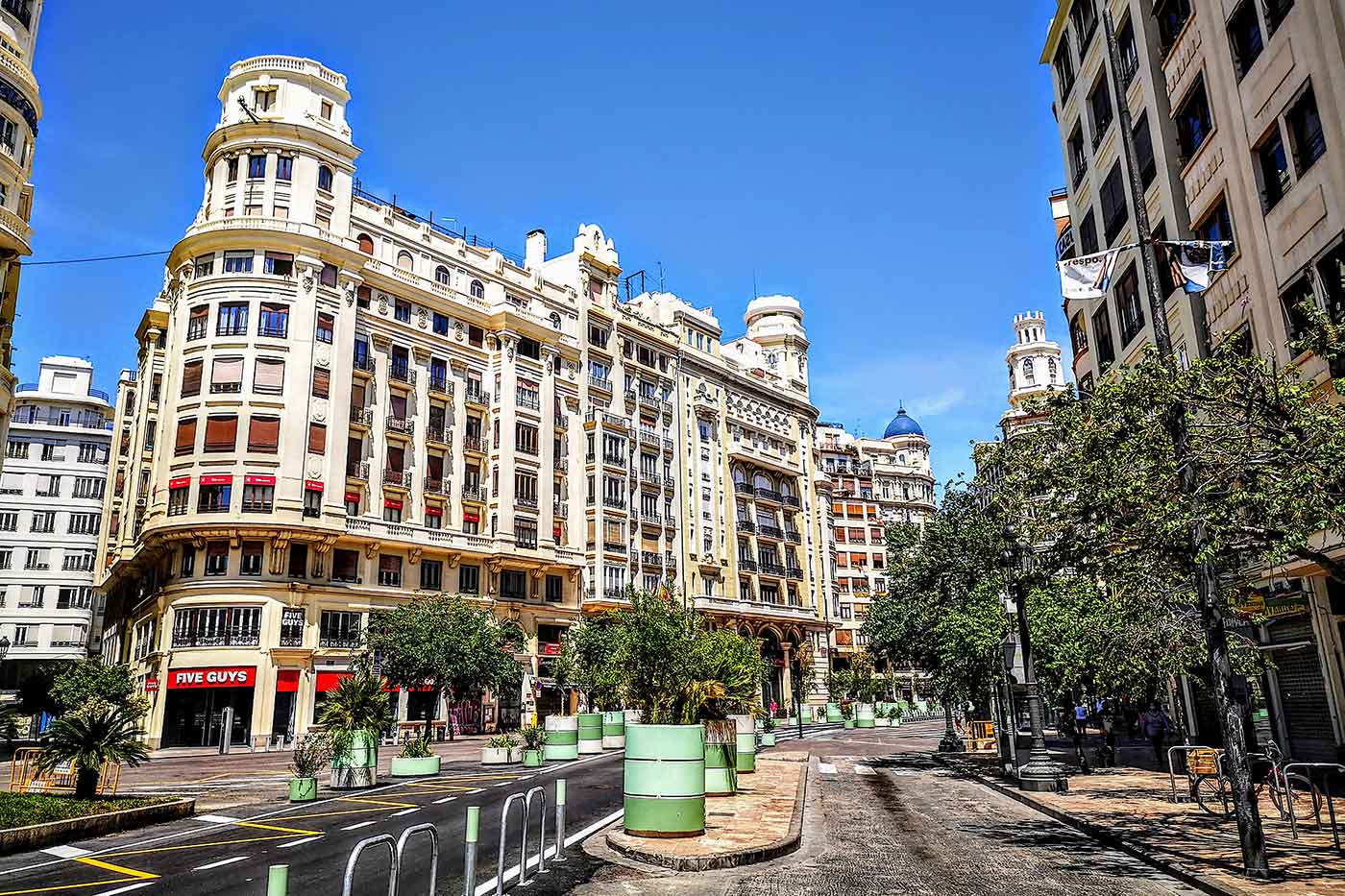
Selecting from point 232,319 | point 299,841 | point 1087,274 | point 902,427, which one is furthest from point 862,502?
point 299,841

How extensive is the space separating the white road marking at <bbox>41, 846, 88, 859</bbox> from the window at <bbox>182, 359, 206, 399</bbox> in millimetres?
33896

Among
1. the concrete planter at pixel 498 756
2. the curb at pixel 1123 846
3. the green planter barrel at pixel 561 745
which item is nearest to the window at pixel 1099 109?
the curb at pixel 1123 846

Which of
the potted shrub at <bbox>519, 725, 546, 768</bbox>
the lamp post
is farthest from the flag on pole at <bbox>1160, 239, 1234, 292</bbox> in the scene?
the potted shrub at <bbox>519, 725, 546, 768</bbox>

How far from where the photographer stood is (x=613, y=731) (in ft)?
131

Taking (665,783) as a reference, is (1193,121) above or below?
above

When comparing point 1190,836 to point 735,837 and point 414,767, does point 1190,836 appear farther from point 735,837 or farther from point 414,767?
point 414,767

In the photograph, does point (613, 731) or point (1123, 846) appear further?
point (613, 731)

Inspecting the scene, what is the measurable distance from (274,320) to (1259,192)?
41.3 meters

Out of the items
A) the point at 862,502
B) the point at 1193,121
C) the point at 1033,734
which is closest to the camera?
the point at 1033,734

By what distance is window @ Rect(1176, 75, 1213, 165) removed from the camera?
22.1 meters

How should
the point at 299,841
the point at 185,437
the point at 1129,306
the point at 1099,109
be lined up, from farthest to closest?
the point at 185,437
the point at 1099,109
the point at 1129,306
the point at 299,841

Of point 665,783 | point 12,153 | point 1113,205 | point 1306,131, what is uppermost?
point 12,153

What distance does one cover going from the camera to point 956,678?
2736 cm

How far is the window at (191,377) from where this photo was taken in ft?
145
